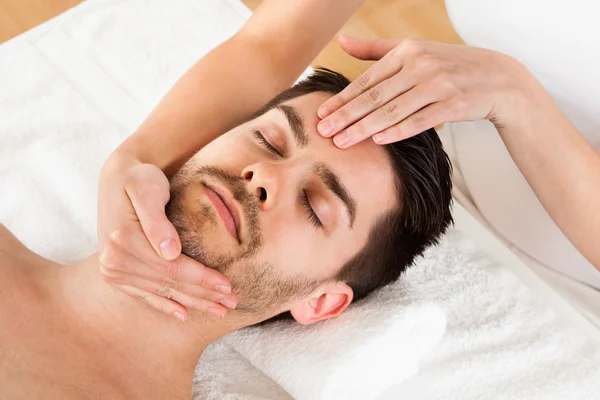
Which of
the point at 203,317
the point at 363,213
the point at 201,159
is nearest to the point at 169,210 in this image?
the point at 201,159

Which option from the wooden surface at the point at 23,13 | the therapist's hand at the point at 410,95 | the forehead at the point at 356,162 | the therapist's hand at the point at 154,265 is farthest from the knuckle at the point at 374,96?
the wooden surface at the point at 23,13

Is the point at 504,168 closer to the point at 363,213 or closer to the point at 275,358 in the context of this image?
the point at 363,213

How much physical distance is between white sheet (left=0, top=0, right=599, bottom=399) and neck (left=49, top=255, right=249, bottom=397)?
154 millimetres

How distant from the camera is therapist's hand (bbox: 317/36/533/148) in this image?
3.77 feet

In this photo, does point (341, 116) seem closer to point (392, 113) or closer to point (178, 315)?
point (392, 113)

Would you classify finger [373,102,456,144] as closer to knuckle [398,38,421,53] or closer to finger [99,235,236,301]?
knuckle [398,38,421,53]

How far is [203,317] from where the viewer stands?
1.26m

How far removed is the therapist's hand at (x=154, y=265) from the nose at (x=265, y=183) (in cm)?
16

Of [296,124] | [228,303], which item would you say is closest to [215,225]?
[228,303]

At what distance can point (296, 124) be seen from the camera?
1230mm

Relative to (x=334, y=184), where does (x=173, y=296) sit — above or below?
below

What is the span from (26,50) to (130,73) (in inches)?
12.0

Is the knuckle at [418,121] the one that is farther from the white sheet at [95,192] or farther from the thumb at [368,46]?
the white sheet at [95,192]

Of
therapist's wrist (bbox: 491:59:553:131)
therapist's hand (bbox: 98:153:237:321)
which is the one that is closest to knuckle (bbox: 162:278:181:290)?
therapist's hand (bbox: 98:153:237:321)
